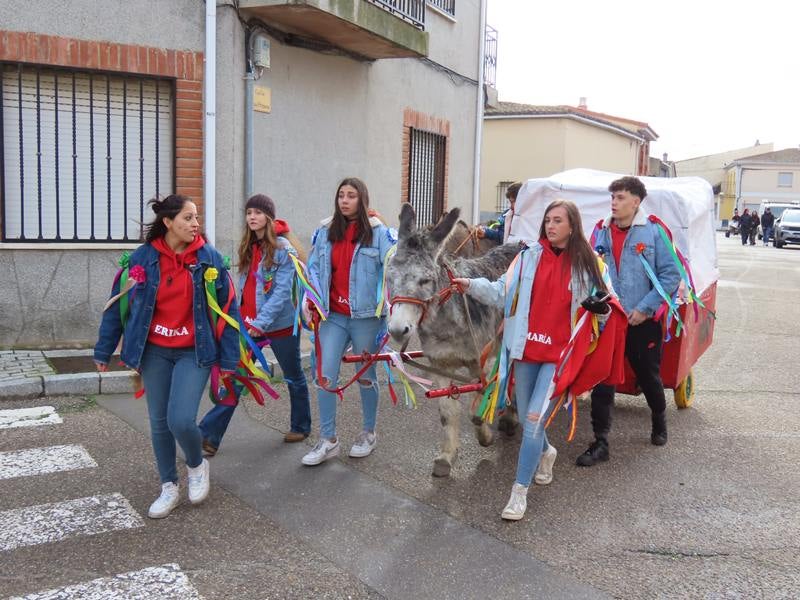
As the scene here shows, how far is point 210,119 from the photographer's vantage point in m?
9.05

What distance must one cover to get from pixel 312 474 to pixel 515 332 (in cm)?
172

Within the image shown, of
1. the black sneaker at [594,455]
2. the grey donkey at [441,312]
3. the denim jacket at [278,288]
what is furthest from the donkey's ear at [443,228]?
the black sneaker at [594,455]

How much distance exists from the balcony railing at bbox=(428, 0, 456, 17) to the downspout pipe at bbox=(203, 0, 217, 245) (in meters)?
5.17

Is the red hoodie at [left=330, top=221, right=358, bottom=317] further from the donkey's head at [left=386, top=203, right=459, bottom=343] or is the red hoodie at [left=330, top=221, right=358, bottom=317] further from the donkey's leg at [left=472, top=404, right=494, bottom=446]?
the donkey's leg at [left=472, top=404, right=494, bottom=446]

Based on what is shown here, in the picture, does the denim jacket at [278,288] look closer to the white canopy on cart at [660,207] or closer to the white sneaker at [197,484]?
the white sneaker at [197,484]

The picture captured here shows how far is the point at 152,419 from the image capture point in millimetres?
4488

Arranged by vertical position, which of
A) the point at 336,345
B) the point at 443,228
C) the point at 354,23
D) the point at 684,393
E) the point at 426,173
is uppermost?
the point at 354,23

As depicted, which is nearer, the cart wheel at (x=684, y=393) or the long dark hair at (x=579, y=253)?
the long dark hair at (x=579, y=253)

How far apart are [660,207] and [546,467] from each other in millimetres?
2290

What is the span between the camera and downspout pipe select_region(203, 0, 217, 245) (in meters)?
8.94

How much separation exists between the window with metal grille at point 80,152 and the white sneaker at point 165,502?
5144mm

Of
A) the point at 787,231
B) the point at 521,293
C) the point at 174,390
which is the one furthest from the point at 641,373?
the point at 787,231

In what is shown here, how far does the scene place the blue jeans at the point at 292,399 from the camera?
5.52 meters

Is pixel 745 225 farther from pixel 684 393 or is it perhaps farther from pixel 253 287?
pixel 253 287
